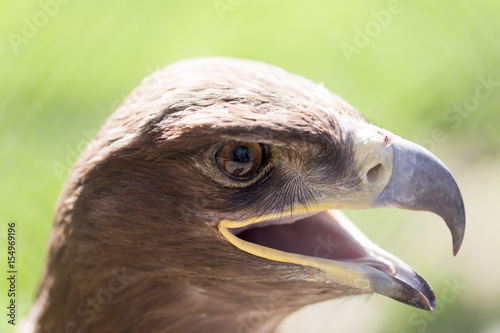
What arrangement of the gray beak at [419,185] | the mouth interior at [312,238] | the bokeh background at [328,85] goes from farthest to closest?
the bokeh background at [328,85] < the mouth interior at [312,238] < the gray beak at [419,185]

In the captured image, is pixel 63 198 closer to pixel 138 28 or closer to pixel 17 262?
pixel 17 262

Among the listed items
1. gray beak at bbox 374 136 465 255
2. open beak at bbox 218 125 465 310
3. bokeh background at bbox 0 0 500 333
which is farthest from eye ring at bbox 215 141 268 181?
bokeh background at bbox 0 0 500 333

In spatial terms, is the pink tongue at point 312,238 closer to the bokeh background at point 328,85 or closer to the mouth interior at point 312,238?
the mouth interior at point 312,238

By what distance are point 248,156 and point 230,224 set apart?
0.31 m

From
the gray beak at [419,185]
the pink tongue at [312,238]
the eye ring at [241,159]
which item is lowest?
the pink tongue at [312,238]

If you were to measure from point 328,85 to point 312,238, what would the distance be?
391 centimetres

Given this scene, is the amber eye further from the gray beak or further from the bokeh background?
the bokeh background

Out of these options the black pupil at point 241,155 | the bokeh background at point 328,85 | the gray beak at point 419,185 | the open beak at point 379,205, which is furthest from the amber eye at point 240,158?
the bokeh background at point 328,85

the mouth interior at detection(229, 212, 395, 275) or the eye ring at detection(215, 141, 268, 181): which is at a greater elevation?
the eye ring at detection(215, 141, 268, 181)

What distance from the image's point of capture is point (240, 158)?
107 inches

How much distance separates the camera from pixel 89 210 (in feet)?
9.68

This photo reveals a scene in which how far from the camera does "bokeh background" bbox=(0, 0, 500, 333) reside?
565 centimetres

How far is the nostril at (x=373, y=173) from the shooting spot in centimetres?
279

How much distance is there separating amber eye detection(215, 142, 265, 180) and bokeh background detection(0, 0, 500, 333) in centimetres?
267
